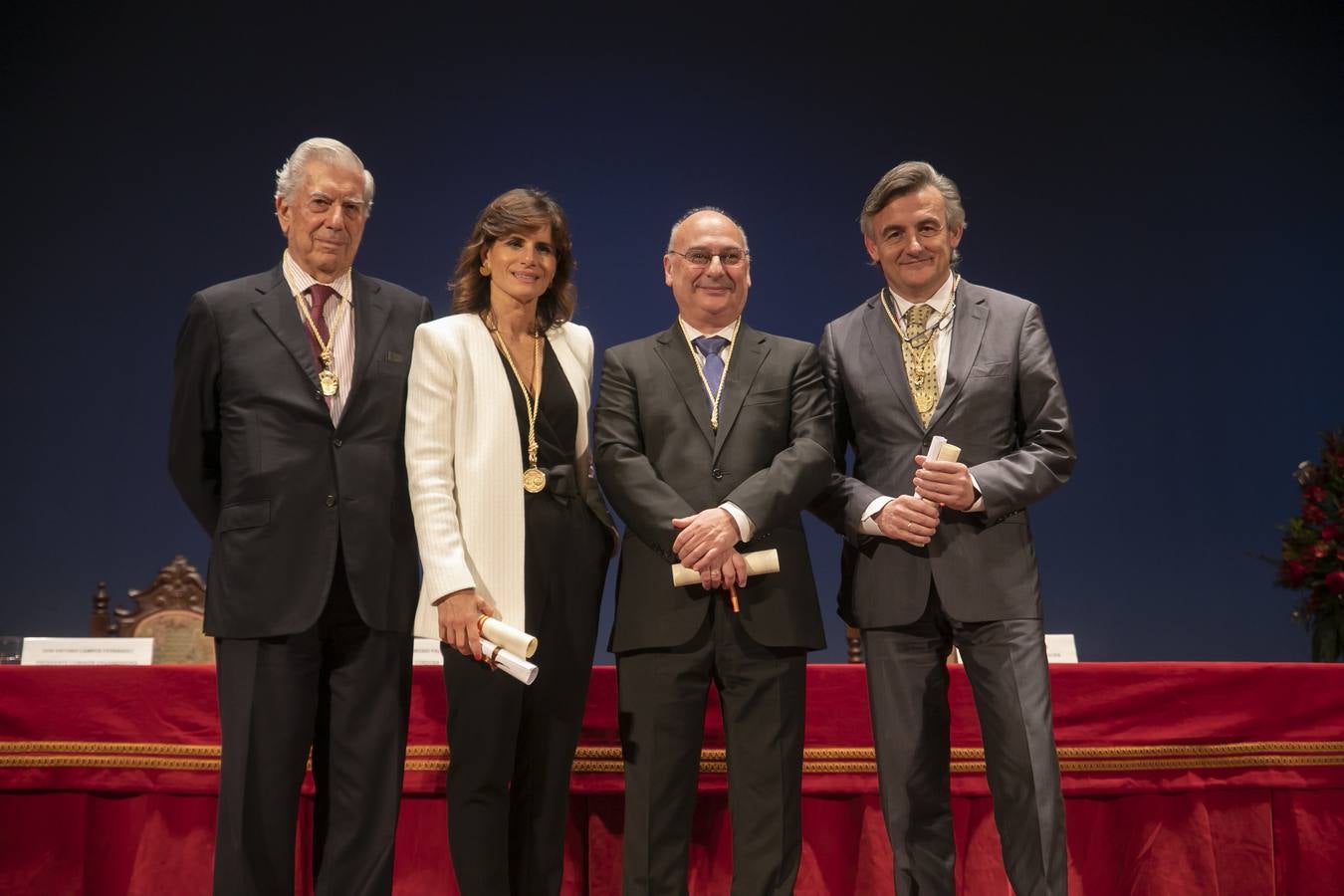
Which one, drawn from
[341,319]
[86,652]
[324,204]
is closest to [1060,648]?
[341,319]

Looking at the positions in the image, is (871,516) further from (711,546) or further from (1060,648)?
(1060,648)

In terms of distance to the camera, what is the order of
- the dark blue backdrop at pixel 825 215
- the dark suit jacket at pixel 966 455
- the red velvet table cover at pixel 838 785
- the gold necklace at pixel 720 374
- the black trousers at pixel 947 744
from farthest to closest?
the dark blue backdrop at pixel 825 215 < the red velvet table cover at pixel 838 785 < the gold necklace at pixel 720 374 < the dark suit jacket at pixel 966 455 < the black trousers at pixel 947 744


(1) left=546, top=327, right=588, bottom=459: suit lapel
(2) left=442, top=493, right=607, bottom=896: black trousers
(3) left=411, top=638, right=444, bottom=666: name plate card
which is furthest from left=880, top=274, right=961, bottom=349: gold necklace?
(3) left=411, top=638, right=444, bottom=666: name plate card

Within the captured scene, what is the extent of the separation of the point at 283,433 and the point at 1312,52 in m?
5.36

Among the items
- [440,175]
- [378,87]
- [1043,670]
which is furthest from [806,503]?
[378,87]

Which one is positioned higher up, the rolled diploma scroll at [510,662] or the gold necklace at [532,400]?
the gold necklace at [532,400]

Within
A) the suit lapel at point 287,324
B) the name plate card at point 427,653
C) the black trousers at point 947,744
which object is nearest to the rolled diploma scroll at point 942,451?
the black trousers at point 947,744

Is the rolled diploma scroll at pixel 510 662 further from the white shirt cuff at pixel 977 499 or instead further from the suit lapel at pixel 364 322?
the white shirt cuff at pixel 977 499

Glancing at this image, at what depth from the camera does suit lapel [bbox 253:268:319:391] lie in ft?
7.13

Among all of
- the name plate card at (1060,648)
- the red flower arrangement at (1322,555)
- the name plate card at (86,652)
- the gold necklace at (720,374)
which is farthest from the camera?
the red flower arrangement at (1322,555)

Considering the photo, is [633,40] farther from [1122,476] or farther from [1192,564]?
[1192,564]

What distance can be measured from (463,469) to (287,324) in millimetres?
469

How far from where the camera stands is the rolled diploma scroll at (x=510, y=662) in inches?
75.9

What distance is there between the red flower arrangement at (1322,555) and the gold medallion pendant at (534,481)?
2546mm
